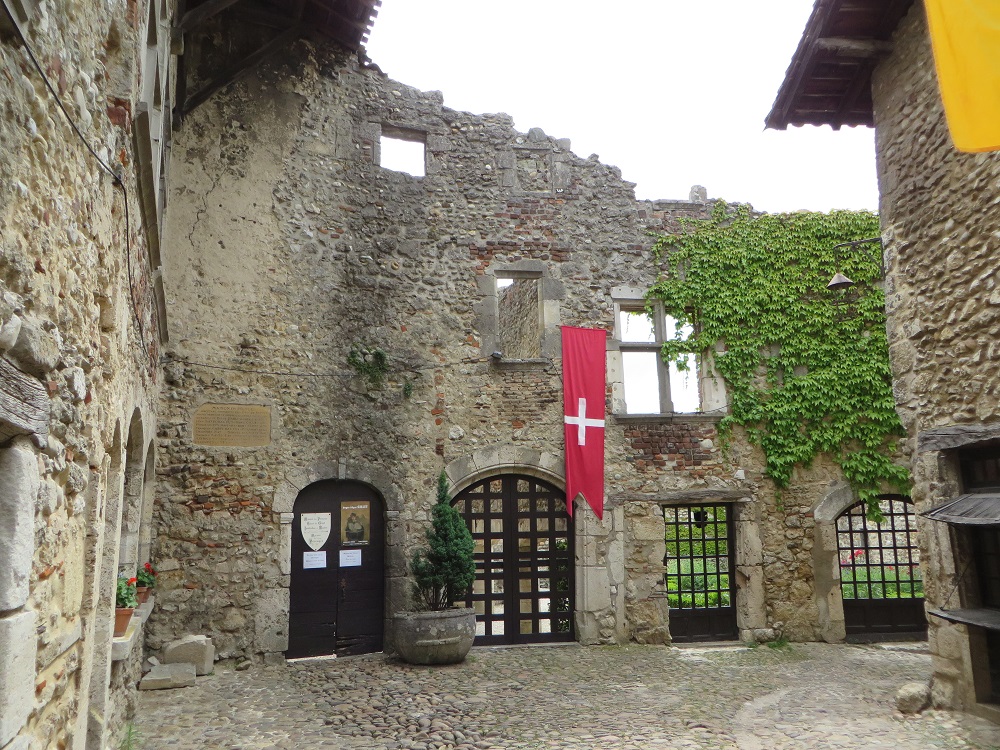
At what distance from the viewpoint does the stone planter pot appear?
7.38 meters

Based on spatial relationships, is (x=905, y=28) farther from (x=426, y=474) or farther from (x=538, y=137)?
(x=426, y=474)

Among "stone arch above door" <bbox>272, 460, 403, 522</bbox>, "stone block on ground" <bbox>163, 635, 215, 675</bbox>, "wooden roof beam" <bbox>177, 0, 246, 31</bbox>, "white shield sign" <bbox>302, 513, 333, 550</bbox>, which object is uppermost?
"wooden roof beam" <bbox>177, 0, 246, 31</bbox>

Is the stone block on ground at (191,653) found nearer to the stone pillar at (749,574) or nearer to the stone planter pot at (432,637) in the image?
the stone planter pot at (432,637)

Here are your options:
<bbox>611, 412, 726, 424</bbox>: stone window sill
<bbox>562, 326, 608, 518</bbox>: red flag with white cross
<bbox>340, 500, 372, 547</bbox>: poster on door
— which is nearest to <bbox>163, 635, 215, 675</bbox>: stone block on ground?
<bbox>340, 500, 372, 547</bbox>: poster on door

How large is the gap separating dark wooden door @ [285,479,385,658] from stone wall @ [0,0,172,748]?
4.12 metres

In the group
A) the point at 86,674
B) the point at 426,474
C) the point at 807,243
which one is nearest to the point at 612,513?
the point at 426,474

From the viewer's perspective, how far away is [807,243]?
31.8 ft

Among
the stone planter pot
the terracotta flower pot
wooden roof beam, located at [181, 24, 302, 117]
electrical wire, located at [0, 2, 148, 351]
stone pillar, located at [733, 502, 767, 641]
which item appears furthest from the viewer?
stone pillar, located at [733, 502, 767, 641]

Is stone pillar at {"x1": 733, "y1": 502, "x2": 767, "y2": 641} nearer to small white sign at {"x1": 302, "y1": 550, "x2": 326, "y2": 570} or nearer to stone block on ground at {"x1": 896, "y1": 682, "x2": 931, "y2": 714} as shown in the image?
stone block on ground at {"x1": 896, "y1": 682, "x2": 931, "y2": 714}

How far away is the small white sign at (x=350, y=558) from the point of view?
827cm

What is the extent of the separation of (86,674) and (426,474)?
542cm

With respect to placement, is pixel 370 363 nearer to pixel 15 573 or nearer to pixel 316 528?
pixel 316 528

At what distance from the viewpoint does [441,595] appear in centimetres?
798

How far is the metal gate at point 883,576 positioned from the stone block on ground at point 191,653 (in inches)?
290
